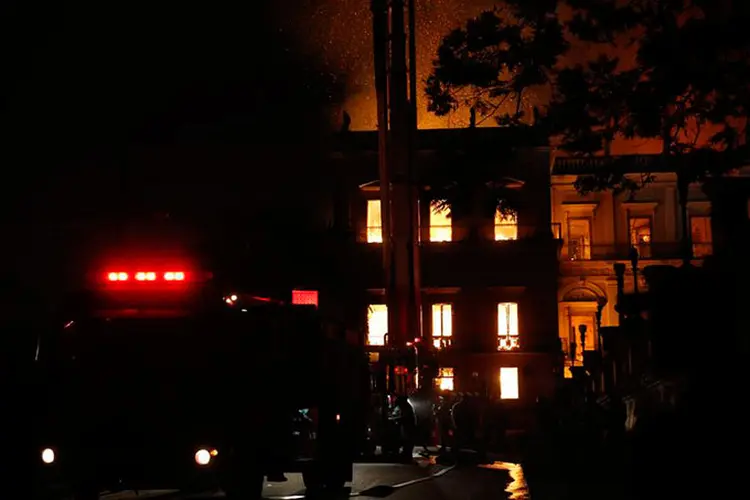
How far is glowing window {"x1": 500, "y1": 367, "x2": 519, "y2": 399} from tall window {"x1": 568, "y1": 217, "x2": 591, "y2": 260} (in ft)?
36.3

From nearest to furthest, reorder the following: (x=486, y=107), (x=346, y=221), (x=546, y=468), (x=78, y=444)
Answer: (x=78, y=444)
(x=486, y=107)
(x=546, y=468)
(x=346, y=221)

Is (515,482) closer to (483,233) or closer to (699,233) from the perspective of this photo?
(483,233)

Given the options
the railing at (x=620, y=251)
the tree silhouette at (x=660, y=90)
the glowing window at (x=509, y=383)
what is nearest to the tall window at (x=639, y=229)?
the railing at (x=620, y=251)

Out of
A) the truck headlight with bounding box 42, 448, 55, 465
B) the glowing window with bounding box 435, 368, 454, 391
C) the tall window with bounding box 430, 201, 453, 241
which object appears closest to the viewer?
the truck headlight with bounding box 42, 448, 55, 465

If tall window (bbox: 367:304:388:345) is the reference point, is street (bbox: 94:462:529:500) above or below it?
below

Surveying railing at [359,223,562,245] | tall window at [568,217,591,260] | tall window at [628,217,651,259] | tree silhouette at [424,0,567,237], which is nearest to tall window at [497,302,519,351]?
railing at [359,223,562,245]

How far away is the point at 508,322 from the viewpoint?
5819cm

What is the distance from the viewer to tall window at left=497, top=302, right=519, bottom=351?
5788 centimetres

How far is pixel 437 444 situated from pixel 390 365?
8310 millimetres

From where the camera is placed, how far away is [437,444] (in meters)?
35.7

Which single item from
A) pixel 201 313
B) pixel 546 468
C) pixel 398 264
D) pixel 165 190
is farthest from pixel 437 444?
pixel 165 190

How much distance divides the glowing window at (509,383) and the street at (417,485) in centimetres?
3388

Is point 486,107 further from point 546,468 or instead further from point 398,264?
point 398,264

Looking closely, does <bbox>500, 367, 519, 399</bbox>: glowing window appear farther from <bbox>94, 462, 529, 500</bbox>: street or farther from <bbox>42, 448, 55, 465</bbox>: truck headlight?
<bbox>42, 448, 55, 465</bbox>: truck headlight
